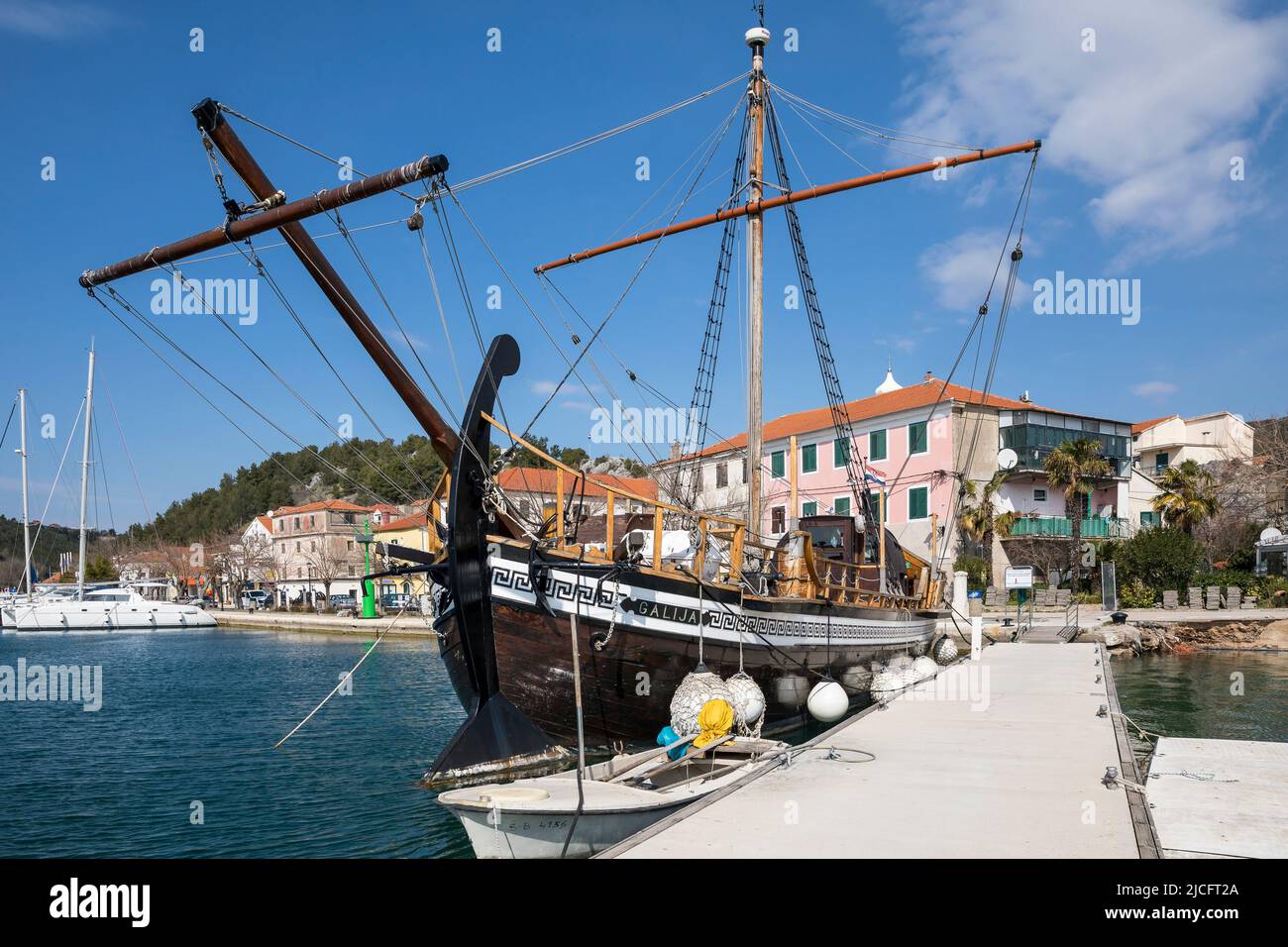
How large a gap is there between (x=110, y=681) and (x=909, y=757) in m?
26.7

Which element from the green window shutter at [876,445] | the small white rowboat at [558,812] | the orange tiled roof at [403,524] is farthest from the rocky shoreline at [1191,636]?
the orange tiled roof at [403,524]

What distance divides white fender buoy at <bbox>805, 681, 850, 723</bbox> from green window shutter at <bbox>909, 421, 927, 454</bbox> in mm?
25405

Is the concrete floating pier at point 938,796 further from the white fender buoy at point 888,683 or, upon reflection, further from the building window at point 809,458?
the building window at point 809,458

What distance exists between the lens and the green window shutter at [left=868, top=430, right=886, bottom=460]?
4034 centimetres

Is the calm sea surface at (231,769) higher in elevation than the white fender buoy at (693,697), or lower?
lower

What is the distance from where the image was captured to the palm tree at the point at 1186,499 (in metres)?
37.8

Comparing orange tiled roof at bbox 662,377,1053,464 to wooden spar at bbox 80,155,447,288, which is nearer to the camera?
wooden spar at bbox 80,155,447,288

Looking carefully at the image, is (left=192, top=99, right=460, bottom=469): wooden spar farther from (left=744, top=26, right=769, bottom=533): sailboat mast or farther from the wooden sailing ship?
(left=744, top=26, right=769, bottom=533): sailboat mast

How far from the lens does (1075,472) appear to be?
3703 cm

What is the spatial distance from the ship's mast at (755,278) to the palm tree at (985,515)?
22124 millimetres

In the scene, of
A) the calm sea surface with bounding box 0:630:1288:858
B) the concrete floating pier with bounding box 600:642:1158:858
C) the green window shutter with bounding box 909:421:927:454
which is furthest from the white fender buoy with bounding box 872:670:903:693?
the green window shutter with bounding box 909:421:927:454

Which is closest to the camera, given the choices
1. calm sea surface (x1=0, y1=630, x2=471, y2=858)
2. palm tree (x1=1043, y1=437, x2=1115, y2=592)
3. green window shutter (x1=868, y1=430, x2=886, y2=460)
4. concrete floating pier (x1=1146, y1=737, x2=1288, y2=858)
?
concrete floating pier (x1=1146, y1=737, x2=1288, y2=858)

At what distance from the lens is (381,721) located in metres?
18.9
